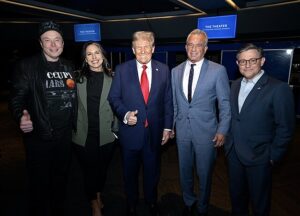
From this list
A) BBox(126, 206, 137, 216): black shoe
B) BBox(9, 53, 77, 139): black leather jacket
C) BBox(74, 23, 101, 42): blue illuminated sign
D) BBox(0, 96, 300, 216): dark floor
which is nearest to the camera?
BBox(9, 53, 77, 139): black leather jacket

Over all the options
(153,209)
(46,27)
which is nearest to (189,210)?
(153,209)

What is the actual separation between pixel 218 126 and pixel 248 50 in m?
0.76

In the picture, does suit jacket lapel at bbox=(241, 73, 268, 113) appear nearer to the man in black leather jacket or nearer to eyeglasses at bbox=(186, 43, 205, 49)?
eyeglasses at bbox=(186, 43, 205, 49)

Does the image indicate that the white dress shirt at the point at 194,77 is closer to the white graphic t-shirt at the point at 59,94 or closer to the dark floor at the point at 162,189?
the white graphic t-shirt at the point at 59,94

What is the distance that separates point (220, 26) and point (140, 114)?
239 inches

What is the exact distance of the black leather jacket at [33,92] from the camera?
1903 mm

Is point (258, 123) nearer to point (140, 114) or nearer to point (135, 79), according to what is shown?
point (140, 114)

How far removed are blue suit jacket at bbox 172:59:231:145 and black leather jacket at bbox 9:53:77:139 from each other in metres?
1.32

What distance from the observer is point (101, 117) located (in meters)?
2.30

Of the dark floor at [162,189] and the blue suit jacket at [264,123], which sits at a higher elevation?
the blue suit jacket at [264,123]

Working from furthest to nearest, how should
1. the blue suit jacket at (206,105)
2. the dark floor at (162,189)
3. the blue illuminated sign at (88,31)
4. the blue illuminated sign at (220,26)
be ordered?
the blue illuminated sign at (88,31)
the blue illuminated sign at (220,26)
the dark floor at (162,189)
the blue suit jacket at (206,105)

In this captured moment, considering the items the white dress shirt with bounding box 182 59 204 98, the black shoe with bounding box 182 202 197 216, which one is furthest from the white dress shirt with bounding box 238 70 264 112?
the black shoe with bounding box 182 202 197 216

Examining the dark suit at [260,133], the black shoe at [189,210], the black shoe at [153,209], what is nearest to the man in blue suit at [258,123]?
the dark suit at [260,133]

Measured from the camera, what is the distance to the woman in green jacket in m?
2.25
